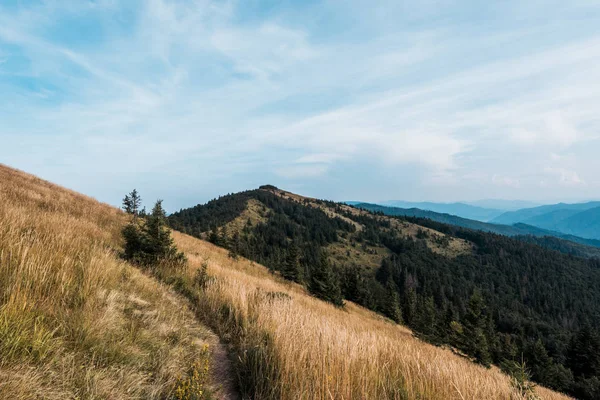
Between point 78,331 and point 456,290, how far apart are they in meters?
167

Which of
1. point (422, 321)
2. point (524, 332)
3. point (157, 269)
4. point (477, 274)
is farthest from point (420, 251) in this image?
point (157, 269)

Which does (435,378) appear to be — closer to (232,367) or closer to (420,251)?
(232,367)

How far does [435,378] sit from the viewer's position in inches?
141

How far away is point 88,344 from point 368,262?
571ft

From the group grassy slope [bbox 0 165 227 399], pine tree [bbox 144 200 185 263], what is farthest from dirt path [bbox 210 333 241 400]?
pine tree [bbox 144 200 185 263]

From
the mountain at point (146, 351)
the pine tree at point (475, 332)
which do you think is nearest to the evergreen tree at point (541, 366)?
the pine tree at point (475, 332)


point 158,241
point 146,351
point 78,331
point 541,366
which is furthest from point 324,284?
point 541,366

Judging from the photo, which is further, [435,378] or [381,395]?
[435,378]

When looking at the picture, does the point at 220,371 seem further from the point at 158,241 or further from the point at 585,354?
the point at 585,354

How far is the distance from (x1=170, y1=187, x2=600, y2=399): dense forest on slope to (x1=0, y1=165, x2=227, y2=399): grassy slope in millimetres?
27596

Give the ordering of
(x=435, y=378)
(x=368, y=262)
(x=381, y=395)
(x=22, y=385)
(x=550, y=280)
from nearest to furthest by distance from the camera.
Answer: (x=22, y=385)
(x=381, y=395)
(x=435, y=378)
(x=368, y=262)
(x=550, y=280)

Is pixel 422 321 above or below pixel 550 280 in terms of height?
above

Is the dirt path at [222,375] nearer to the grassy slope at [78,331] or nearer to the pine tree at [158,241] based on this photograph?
the grassy slope at [78,331]

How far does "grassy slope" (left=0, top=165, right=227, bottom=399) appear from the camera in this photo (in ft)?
7.04
